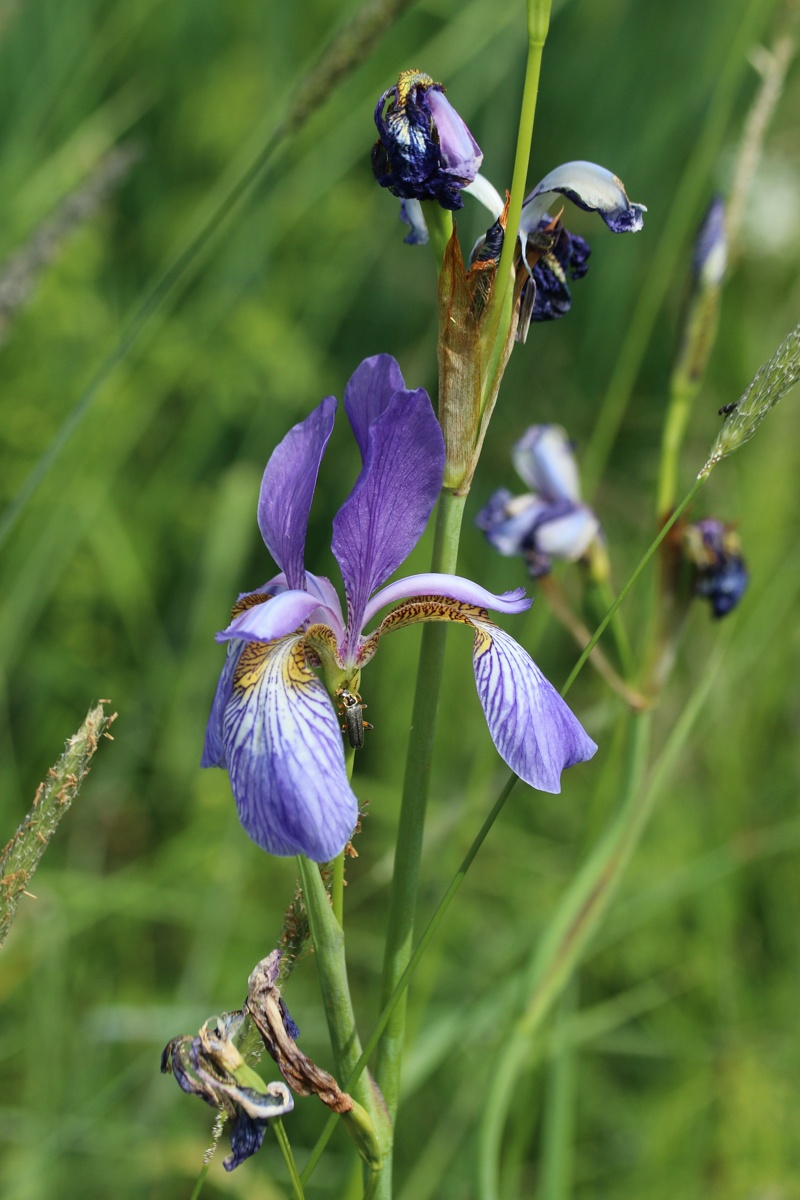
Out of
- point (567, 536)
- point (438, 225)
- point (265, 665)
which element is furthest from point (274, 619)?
point (567, 536)

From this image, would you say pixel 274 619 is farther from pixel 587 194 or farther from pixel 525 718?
pixel 587 194

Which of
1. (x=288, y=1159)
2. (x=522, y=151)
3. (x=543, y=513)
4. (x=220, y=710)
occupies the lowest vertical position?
(x=288, y=1159)

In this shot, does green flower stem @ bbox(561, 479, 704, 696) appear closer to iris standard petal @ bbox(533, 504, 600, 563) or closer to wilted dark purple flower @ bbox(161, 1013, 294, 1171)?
wilted dark purple flower @ bbox(161, 1013, 294, 1171)

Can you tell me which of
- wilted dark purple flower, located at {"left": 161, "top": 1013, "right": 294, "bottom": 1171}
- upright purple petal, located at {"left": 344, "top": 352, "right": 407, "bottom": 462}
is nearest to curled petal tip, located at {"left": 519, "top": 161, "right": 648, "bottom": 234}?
upright purple petal, located at {"left": 344, "top": 352, "right": 407, "bottom": 462}

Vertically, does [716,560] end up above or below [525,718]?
above

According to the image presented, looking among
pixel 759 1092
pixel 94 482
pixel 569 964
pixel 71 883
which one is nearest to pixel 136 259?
pixel 94 482

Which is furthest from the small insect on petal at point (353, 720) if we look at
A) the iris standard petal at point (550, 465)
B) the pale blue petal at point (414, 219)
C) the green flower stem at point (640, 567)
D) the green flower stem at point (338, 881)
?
the iris standard petal at point (550, 465)

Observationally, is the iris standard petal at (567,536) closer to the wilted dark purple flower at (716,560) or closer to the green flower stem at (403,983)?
the wilted dark purple flower at (716,560)
